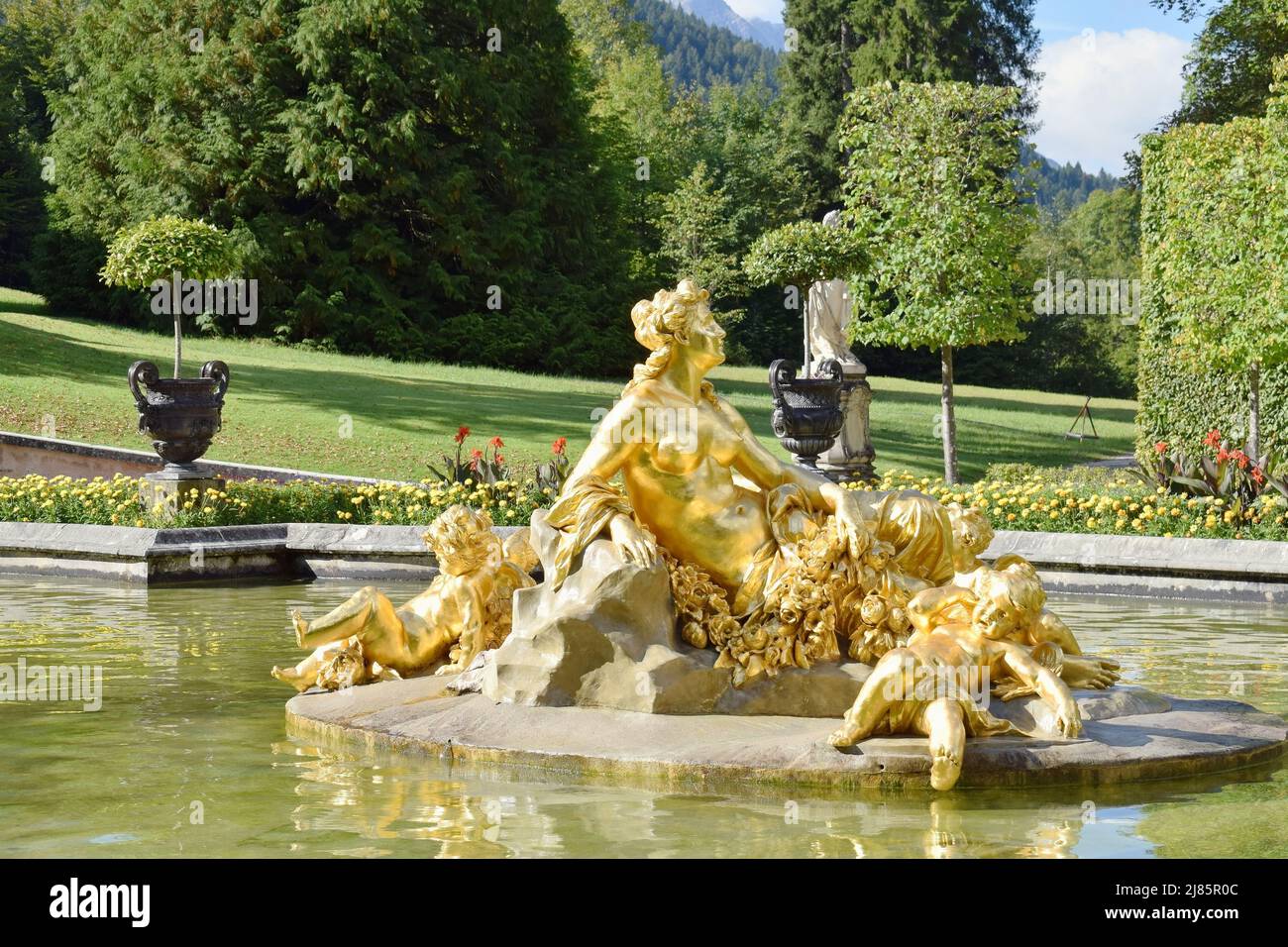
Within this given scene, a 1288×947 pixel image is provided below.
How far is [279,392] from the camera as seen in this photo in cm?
2633

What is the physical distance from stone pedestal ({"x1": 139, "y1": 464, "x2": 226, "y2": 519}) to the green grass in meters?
6.00

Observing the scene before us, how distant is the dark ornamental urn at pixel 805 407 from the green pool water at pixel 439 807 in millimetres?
8494

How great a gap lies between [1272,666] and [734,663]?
3721 millimetres

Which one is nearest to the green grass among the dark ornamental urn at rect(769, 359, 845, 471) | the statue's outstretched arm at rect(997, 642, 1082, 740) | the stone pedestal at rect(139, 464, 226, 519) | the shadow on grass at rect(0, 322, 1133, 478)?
the shadow on grass at rect(0, 322, 1133, 478)

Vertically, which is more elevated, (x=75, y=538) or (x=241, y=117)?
(x=241, y=117)

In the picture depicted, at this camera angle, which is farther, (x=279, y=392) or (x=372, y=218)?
(x=372, y=218)

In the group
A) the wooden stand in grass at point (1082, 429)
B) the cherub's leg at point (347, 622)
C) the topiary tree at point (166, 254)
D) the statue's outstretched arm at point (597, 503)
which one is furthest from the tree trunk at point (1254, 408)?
the cherub's leg at point (347, 622)

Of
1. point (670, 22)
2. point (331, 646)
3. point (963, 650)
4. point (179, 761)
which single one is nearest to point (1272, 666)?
point (963, 650)

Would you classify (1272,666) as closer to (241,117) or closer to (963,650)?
(963,650)

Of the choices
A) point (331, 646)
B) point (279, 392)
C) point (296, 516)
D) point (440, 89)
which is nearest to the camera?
point (331, 646)

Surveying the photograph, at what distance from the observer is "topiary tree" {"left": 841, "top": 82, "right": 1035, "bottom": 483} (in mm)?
22016

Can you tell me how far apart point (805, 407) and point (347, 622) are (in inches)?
380

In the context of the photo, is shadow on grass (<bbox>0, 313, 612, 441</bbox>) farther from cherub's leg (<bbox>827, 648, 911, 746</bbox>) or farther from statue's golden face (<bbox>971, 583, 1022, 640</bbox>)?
cherub's leg (<bbox>827, 648, 911, 746</bbox>)

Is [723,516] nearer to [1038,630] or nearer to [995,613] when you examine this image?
[995,613]
